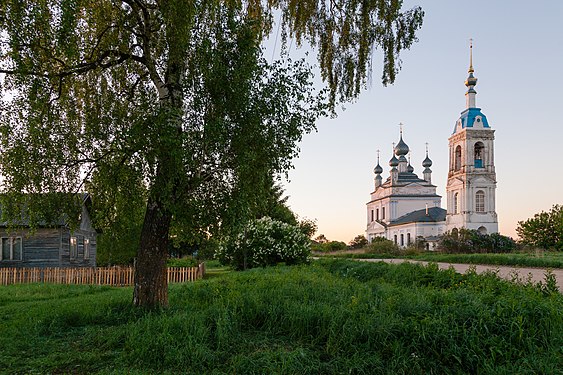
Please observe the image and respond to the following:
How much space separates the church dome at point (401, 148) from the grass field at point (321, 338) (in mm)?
85558

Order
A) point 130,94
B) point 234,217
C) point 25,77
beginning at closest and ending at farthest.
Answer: point 25,77 < point 234,217 < point 130,94

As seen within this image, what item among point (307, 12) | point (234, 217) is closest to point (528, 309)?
point (234, 217)

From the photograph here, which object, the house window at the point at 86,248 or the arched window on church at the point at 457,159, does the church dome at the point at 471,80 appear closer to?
the arched window on church at the point at 457,159

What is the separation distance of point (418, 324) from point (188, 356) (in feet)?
10.2

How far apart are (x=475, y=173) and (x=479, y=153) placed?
3.63 m

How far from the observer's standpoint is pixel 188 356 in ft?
20.3

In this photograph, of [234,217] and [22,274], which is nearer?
[234,217]

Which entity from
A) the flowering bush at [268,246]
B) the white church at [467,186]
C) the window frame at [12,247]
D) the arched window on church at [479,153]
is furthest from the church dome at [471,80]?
the window frame at [12,247]

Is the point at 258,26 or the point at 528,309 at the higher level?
the point at 258,26

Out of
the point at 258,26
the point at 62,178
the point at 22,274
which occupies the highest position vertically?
the point at 258,26

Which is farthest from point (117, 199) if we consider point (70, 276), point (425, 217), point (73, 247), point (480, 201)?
point (425, 217)

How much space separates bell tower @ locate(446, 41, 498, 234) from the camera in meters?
65.5

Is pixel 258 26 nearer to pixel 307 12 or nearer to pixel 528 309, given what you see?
pixel 307 12

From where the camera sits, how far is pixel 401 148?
302 feet
